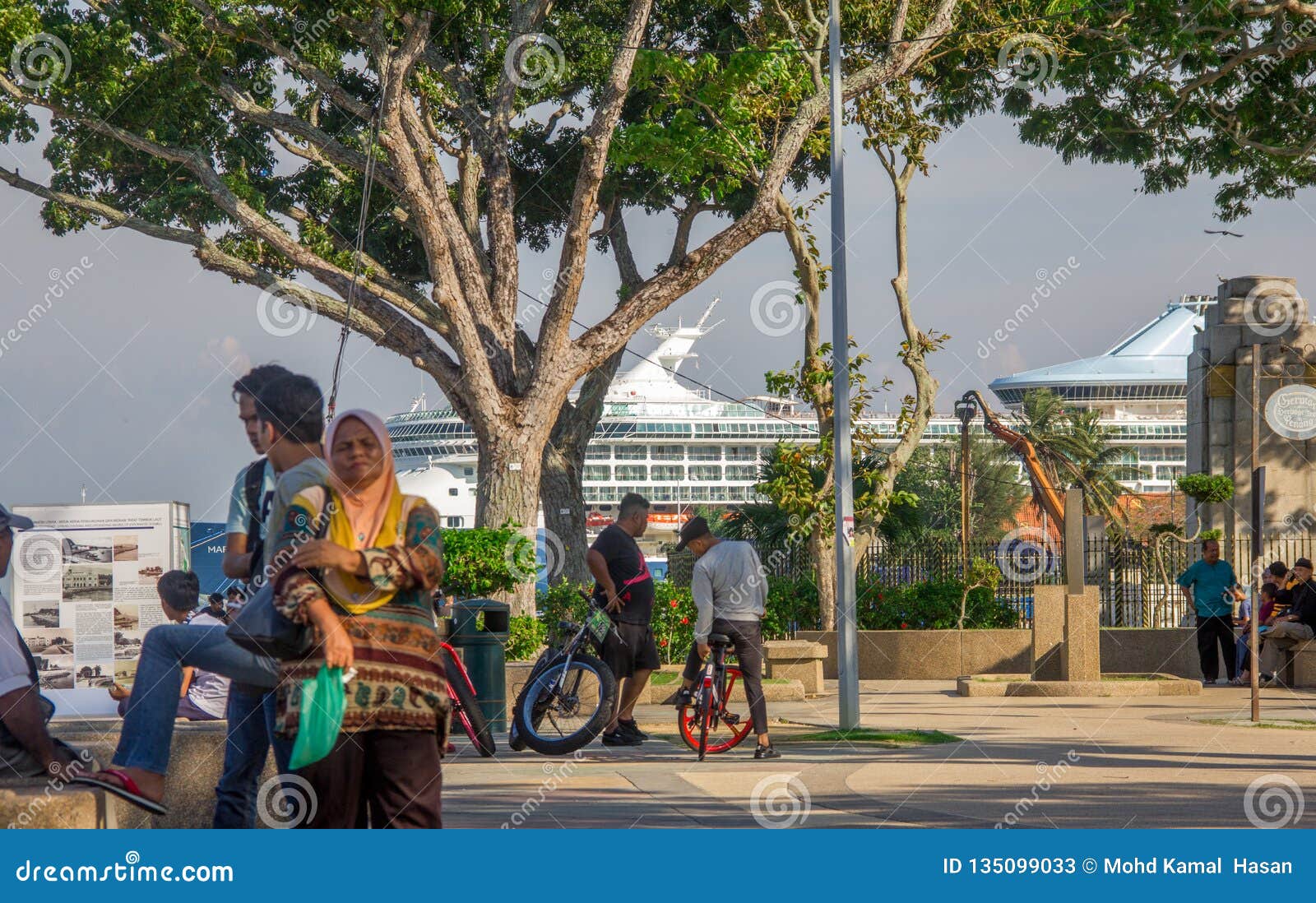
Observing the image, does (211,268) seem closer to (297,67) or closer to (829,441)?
(297,67)

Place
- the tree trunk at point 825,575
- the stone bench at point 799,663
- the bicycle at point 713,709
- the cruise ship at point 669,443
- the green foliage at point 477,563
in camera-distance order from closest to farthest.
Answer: the bicycle at point 713,709 < the green foliage at point 477,563 < the stone bench at point 799,663 < the tree trunk at point 825,575 < the cruise ship at point 669,443

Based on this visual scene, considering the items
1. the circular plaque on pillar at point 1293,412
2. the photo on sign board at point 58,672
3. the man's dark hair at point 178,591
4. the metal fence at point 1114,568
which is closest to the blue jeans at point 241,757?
the man's dark hair at point 178,591

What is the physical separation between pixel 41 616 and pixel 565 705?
4.14 metres

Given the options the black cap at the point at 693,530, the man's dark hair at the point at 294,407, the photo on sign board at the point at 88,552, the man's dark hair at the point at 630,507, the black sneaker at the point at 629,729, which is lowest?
the black sneaker at the point at 629,729

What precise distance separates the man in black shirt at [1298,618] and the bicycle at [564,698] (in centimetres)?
1065

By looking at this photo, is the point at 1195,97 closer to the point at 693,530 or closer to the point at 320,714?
the point at 693,530

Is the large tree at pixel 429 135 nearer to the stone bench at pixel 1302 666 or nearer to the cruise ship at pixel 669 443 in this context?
the stone bench at pixel 1302 666

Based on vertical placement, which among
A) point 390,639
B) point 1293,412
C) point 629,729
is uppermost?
point 1293,412

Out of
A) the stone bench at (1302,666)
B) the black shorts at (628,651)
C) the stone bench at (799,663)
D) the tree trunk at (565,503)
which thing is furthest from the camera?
the tree trunk at (565,503)

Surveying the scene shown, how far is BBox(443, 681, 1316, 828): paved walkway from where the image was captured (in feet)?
25.4

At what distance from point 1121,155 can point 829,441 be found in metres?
5.32

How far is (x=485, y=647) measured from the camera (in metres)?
13.1

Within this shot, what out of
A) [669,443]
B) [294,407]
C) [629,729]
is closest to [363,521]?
[294,407]

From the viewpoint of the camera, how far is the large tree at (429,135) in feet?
62.4
